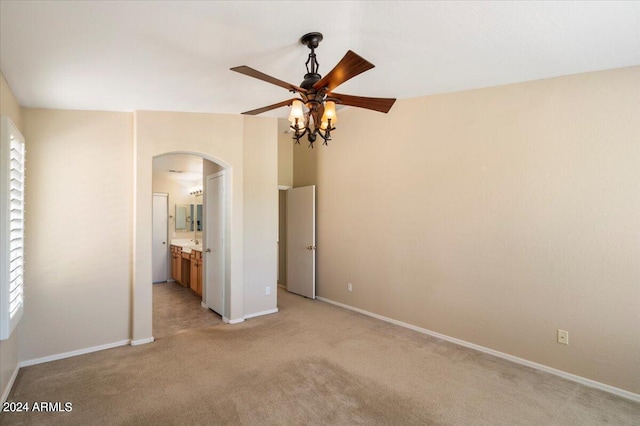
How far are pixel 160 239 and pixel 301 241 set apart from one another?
3406 mm

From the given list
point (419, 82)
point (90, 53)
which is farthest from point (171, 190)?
point (419, 82)

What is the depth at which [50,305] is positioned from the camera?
10.7 ft

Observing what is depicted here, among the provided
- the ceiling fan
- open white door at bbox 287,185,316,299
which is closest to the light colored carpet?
open white door at bbox 287,185,316,299

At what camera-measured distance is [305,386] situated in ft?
8.93

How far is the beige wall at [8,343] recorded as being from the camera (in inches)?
98.9

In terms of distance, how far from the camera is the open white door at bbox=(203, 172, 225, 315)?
4.52 meters

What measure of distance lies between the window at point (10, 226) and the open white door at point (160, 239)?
4.43 metres

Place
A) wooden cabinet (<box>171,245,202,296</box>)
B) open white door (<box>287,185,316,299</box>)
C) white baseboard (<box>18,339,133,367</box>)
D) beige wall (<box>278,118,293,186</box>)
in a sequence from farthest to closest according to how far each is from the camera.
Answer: beige wall (<box>278,118,293,186</box>), wooden cabinet (<box>171,245,202,296</box>), open white door (<box>287,185,316,299</box>), white baseboard (<box>18,339,133,367</box>)

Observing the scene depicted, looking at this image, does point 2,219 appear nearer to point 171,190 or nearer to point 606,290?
point 606,290

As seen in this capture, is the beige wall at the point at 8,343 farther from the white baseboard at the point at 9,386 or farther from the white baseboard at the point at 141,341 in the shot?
the white baseboard at the point at 141,341

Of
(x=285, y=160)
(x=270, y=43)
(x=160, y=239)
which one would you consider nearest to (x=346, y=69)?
(x=270, y=43)

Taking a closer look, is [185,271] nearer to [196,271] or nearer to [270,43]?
[196,271]

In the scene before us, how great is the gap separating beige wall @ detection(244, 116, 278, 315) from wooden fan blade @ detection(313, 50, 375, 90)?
248 cm

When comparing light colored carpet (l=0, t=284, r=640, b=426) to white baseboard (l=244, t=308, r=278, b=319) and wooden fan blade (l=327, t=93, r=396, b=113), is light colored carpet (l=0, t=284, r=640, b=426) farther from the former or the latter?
wooden fan blade (l=327, t=93, r=396, b=113)
